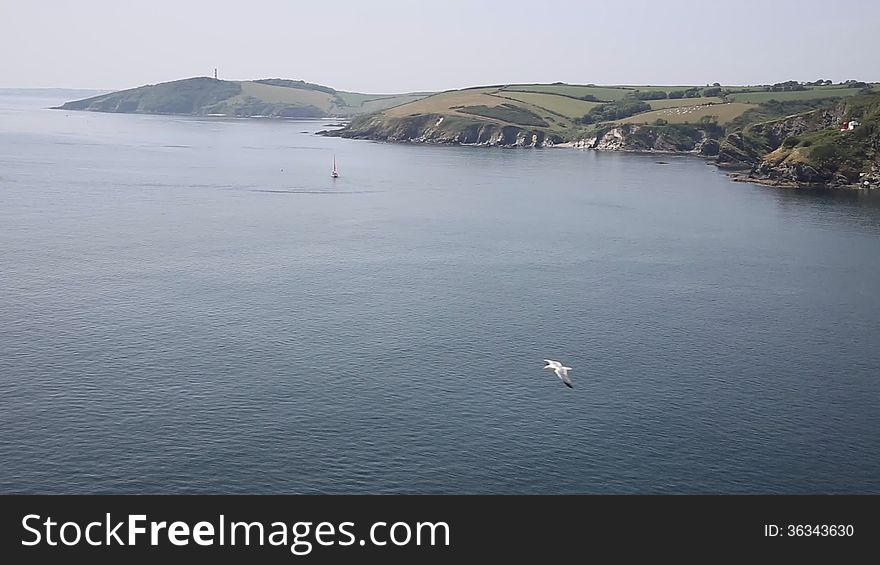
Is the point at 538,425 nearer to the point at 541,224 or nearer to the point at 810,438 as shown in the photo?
the point at 810,438

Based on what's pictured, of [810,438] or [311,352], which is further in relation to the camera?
[311,352]

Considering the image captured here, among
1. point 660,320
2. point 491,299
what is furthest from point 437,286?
point 660,320

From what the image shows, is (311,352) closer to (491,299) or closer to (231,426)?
(231,426)
